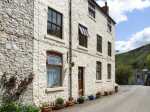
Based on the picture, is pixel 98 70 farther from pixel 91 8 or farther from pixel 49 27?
pixel 49 27

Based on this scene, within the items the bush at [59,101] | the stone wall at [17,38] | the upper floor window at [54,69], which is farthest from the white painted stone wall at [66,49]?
the stone wall at [17,38]

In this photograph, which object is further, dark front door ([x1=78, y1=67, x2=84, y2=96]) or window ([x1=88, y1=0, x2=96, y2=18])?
window ([x1=88, y1=0, x2=96, y2=18])

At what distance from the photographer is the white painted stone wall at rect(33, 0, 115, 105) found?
18.2 meters

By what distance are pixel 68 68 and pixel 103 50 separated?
1188 centimetres

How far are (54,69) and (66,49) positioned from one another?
2.19m

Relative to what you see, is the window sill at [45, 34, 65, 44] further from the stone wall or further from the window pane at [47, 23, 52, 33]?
the stone wall

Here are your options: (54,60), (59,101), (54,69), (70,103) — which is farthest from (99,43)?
(59,101)

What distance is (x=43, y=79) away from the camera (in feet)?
61.2

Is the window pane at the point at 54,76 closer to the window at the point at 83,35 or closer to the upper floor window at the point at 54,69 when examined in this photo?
the upper floor window at the point at 54,69

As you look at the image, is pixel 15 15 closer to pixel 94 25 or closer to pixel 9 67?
pixel 9 67

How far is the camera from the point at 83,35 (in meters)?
26.6

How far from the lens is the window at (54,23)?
66.2ft

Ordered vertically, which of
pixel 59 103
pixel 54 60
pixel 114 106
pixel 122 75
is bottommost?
pixel 114 106

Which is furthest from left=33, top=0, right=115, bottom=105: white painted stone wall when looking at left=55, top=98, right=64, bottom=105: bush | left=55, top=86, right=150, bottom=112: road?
left=55, top=86, right=150, bottom=112: road
